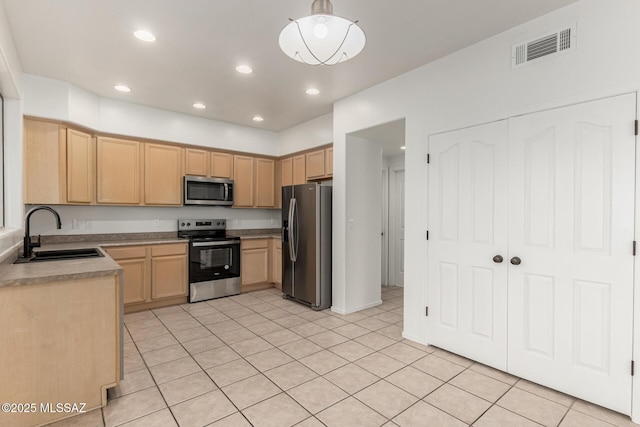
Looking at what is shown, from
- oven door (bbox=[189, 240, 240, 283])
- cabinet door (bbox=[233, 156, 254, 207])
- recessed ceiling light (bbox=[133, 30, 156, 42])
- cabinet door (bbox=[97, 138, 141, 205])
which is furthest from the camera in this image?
cabinet door (bbox=[233, 156, 254, 207])

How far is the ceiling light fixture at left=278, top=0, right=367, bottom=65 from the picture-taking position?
5.09 feet

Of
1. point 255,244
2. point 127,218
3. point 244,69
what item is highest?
point 244,69

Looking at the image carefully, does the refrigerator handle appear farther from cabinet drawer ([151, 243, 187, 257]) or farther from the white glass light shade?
the white glass light shade

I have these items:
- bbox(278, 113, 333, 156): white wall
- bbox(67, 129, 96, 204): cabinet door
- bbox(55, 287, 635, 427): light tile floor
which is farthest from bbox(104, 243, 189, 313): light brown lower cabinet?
bbox(278, 113, 333, 156): white wall

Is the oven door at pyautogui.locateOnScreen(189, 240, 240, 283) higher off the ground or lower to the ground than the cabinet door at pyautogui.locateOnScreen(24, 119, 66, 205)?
lower

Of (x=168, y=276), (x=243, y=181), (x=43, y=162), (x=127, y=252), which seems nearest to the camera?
(x=43, y=162)

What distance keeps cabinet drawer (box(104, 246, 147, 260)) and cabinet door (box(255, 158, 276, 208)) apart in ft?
6.41

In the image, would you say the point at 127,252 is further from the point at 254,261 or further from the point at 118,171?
the point at 254,261

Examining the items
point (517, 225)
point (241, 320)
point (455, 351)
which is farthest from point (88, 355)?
point (517, 225)

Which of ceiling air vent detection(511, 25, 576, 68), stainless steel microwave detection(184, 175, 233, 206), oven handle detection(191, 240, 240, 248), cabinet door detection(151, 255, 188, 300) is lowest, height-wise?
cabinet door detection(151, 255, 188, 300)

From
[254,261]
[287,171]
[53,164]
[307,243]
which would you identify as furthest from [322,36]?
[254,261]

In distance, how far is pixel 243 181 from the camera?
5.39 metres

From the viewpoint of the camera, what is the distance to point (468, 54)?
278 cm

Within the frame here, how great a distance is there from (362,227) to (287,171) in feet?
6.53
